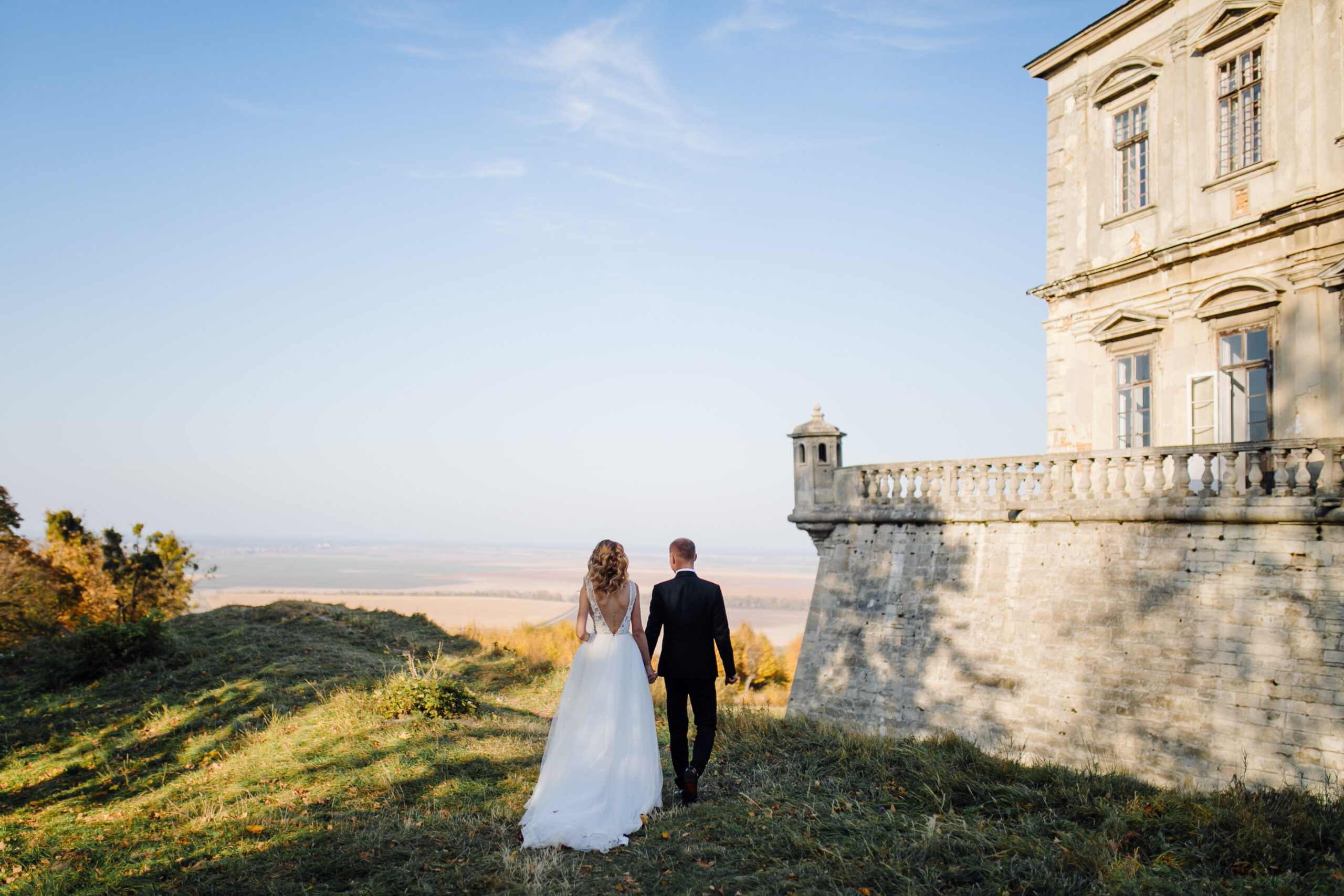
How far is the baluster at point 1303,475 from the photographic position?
401 inches

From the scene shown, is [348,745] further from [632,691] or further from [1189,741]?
[1189,741]

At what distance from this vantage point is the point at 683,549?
7.04 meters

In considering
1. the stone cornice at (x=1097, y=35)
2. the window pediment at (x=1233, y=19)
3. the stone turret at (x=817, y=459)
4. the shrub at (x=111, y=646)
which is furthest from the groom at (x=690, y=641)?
the stone cornice at (x=1097, y=35)

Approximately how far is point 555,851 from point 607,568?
2150 mm

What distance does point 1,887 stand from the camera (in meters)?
6.02

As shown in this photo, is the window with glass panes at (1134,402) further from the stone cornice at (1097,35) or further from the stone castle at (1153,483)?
the stone cornice at (1097,35)

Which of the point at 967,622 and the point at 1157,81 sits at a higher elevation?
the point at 1157,81

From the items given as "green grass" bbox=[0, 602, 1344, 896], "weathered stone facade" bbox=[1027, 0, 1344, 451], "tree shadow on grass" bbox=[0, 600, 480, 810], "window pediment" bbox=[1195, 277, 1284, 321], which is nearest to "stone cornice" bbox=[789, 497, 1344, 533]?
"weathered stone facade" bbox=[1027, 0, 1344, 451]

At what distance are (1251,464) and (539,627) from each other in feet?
64.4

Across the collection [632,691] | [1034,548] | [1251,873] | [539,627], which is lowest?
[539,627]

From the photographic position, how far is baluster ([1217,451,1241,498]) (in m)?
10.8

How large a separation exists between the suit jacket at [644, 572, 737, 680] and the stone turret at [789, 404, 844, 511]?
969cm

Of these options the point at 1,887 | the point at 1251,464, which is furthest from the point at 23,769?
the point at 1251,464

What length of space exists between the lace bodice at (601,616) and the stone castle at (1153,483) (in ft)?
26.3
